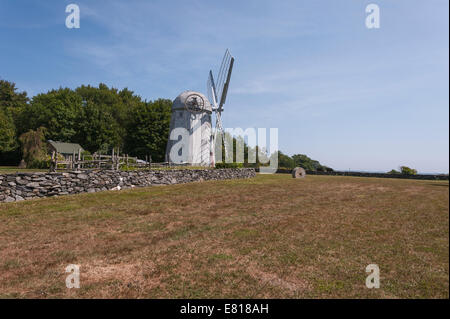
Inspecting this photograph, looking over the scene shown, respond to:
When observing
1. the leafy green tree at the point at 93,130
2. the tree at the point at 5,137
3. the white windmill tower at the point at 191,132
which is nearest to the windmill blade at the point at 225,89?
the white windmill tower at the point at 191,132

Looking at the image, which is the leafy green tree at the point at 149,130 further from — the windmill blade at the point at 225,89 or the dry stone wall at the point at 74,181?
the dry stone wall at the point at 74,181

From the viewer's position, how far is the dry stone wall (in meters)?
12.3

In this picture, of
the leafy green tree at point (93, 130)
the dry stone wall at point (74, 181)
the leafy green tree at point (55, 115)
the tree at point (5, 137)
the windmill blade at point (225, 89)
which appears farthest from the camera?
the leafy green tree at point (93, 130)

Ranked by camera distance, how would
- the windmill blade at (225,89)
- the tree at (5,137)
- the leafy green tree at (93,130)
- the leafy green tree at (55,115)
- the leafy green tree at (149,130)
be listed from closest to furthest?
1. the tree at (5,137)
2. the windmill blade at (225,89)
3. the leafy green tree at (55,115)
4. the leafy green tree at (93,130)
5. the leafy green tree at (149,130)

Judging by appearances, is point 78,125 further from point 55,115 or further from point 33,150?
point 33,150

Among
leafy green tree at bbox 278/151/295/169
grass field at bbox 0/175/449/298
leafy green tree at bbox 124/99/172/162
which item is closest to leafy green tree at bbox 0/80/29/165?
leafy green tree at bbox 124/99/172/162

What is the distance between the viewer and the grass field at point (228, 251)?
4277mm

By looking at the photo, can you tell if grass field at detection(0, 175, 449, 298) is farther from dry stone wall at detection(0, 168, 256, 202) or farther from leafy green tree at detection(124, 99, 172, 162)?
leafy green tree at detection(124, 99, 172, 162)

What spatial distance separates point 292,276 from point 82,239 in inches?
232

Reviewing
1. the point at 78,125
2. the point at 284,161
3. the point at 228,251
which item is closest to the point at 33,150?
the point at 78,125

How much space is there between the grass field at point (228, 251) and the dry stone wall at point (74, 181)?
2.34m

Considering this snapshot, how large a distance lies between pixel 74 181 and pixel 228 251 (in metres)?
12.2

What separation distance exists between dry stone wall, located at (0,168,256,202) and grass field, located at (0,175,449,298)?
Answer: 234 centimetres
